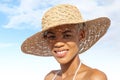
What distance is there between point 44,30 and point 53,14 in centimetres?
21

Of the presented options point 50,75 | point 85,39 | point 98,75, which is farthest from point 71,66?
point 50,75

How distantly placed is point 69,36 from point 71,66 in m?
0.40

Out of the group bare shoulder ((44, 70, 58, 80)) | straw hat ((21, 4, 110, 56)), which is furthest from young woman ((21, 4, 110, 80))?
bare shoulder ((44, 70, 58, 80))

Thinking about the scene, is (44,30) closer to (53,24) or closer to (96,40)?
(53,24)

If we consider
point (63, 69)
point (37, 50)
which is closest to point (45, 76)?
point (37, 50)

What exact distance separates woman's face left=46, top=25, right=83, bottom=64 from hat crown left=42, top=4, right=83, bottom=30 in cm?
7

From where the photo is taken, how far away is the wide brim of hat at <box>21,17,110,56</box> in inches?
177

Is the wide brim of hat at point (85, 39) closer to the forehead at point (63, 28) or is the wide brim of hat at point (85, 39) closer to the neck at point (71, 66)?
the forehead at point (63, 28)

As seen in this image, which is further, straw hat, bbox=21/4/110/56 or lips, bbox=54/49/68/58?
straw hat, bbox=21/4/110/56

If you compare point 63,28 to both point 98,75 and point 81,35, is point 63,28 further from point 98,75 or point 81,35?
point 98,75

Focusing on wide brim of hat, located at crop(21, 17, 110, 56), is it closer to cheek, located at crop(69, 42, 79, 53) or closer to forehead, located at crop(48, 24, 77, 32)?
forehead, located at crop(48, 24, 77, 32)

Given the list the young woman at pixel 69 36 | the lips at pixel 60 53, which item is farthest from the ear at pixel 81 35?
the lips at pixel 60 53

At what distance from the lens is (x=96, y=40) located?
4.75 meters

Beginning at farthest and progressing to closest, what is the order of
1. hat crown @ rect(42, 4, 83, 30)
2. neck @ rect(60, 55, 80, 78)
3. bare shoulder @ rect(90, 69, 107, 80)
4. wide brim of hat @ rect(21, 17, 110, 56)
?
1. wide brim of hat @ rect(21, 17, 110, 56)
2. neck @ rect(60, 55, 80, 78)
3. hat crown @ rect(42, 4, 83, 30)
4. bare shoulder @ rect(90, 69, 107, 80)
